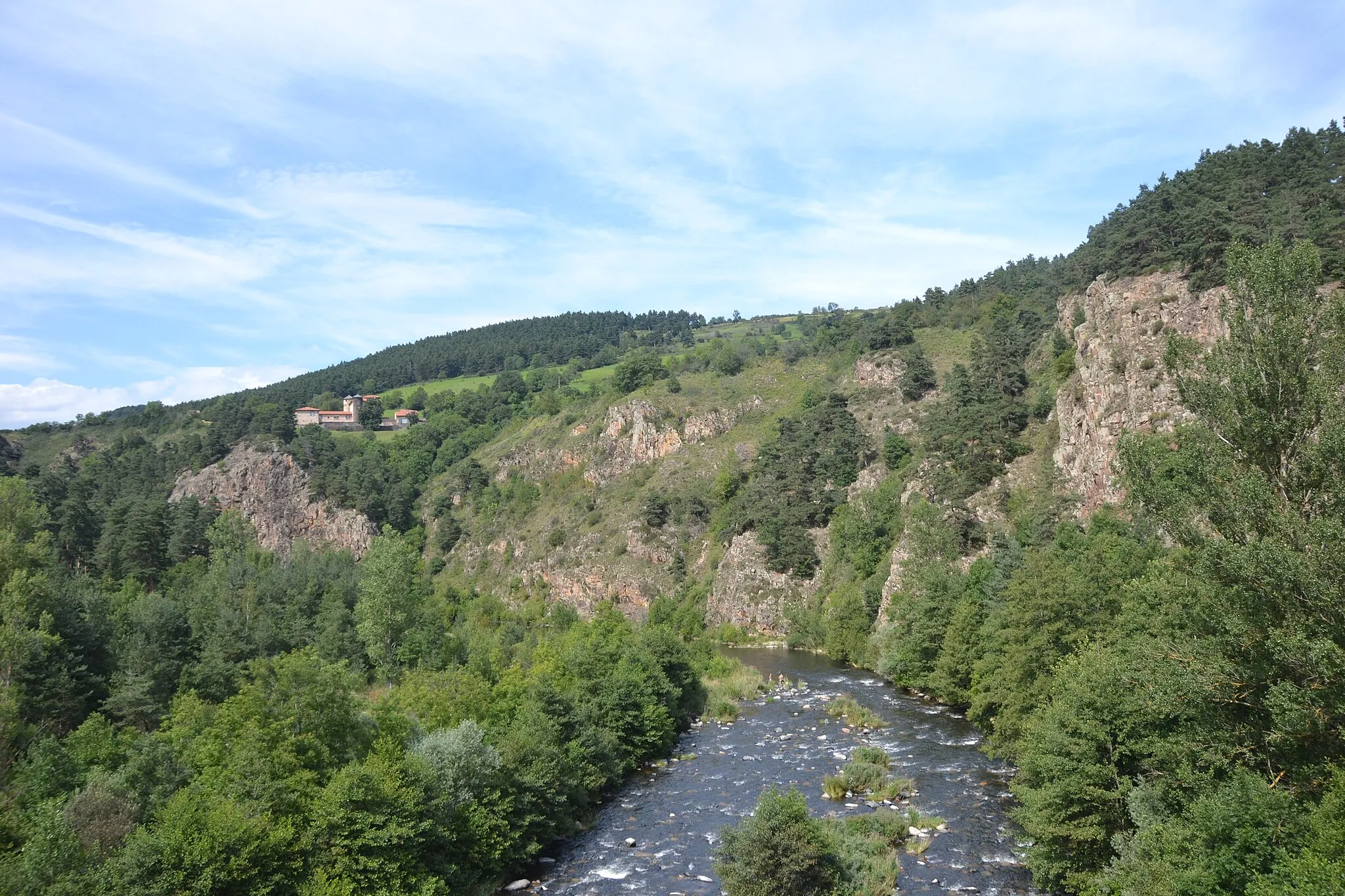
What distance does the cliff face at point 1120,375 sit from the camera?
69500 millimetres

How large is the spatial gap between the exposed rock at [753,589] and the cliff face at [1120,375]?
38925 mm

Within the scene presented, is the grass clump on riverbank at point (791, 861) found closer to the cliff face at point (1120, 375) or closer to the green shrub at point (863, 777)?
the green shrub at point (863, 777)

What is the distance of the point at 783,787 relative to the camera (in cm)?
4119

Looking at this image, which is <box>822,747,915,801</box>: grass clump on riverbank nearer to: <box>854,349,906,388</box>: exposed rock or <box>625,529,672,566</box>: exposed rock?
<box>625,529,672,566</box>: exposed rock

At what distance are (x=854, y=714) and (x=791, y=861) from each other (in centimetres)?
3033

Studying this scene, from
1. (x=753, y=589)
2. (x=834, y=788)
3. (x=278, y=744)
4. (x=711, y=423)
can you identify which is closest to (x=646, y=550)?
(x=753, y=589)

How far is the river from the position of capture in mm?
30172

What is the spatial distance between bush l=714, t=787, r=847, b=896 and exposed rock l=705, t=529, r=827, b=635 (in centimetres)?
8009

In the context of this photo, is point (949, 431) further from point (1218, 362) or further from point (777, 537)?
point (1218, 362)

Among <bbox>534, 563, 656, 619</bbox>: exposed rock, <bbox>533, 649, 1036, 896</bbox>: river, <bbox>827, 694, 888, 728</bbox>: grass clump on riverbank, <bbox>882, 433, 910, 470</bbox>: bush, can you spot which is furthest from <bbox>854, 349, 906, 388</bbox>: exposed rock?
<bbox>827, 694, 888, 728</bbox>: grass clump on riverbank

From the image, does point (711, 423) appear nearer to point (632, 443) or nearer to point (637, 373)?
point (632, 443)

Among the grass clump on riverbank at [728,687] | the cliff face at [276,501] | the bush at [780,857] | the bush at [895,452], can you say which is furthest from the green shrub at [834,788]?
the cliff face at [276,501]

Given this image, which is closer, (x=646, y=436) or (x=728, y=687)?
(x=728, y=687)

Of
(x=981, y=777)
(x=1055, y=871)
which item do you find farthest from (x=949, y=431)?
(x=1055, y=871)
